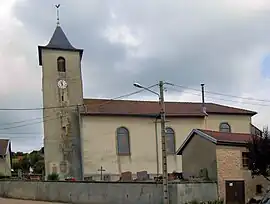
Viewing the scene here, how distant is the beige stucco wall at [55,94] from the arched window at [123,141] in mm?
6364

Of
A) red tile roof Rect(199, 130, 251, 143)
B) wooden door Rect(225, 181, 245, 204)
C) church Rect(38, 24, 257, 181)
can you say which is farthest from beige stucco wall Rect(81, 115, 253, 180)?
wooden door Rect(225, 181, 245, 204)

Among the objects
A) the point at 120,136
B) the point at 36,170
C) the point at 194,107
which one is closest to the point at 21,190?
the point at 120,136

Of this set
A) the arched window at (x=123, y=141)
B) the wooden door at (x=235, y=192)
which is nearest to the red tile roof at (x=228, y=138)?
the wooden door at (x=235, y=192)

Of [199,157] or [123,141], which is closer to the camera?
[199,157]

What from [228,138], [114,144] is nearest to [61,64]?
[114,144]

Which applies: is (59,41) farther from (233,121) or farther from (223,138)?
(223,138)

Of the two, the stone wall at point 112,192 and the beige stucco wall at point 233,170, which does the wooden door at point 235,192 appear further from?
the stone wall at point 112,192

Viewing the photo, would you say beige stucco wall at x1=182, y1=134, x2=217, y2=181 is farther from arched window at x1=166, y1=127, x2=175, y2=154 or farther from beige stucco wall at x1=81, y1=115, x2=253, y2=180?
arched window at x1=166, y1=127, x2=175, y2=154

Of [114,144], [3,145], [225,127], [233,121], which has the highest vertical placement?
[233,121]

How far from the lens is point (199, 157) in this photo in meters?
36.9

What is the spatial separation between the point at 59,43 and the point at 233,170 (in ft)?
116

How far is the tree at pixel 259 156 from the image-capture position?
34.2 m

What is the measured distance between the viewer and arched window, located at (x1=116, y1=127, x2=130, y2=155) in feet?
190

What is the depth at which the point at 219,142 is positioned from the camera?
34.4m
